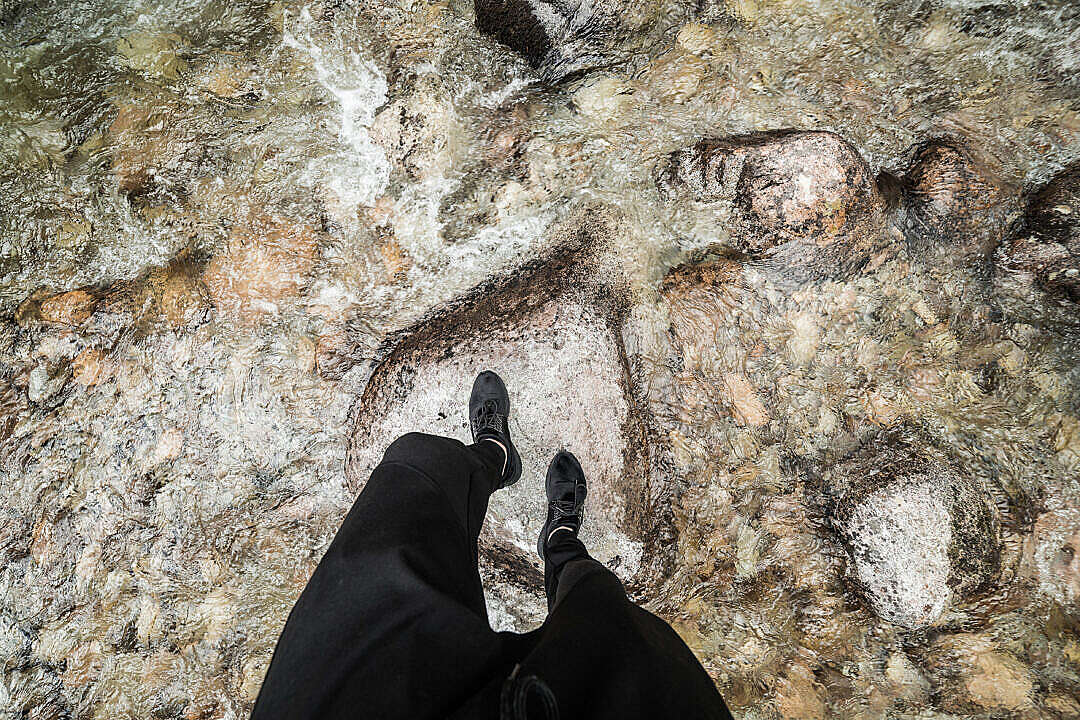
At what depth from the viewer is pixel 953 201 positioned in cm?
173

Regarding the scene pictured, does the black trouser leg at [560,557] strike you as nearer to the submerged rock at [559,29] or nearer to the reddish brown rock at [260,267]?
the reddish brown rock at [260,267]

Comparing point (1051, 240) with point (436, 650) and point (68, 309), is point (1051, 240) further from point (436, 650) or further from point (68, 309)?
point (68, 309)

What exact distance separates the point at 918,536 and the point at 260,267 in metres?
2.33

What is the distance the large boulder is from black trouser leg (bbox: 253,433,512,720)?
1376 millimetres

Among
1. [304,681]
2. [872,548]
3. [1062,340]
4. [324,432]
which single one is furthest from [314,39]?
[1062,340]

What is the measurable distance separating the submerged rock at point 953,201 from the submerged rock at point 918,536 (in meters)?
0.69

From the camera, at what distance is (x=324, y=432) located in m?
1.87

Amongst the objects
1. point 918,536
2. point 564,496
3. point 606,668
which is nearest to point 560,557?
point 564,496

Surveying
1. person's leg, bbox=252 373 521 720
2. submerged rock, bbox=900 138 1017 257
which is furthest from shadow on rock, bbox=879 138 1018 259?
person's leg, bbox=252 373 521 720

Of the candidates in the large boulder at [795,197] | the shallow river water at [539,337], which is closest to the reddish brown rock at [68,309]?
the shallow river water at [539,337]

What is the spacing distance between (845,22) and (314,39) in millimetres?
1836

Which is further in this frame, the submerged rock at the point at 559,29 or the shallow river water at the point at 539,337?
the submerged rock at the point at 559,29

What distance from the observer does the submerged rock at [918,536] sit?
5.36ft

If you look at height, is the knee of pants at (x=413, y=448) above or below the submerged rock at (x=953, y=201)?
below
